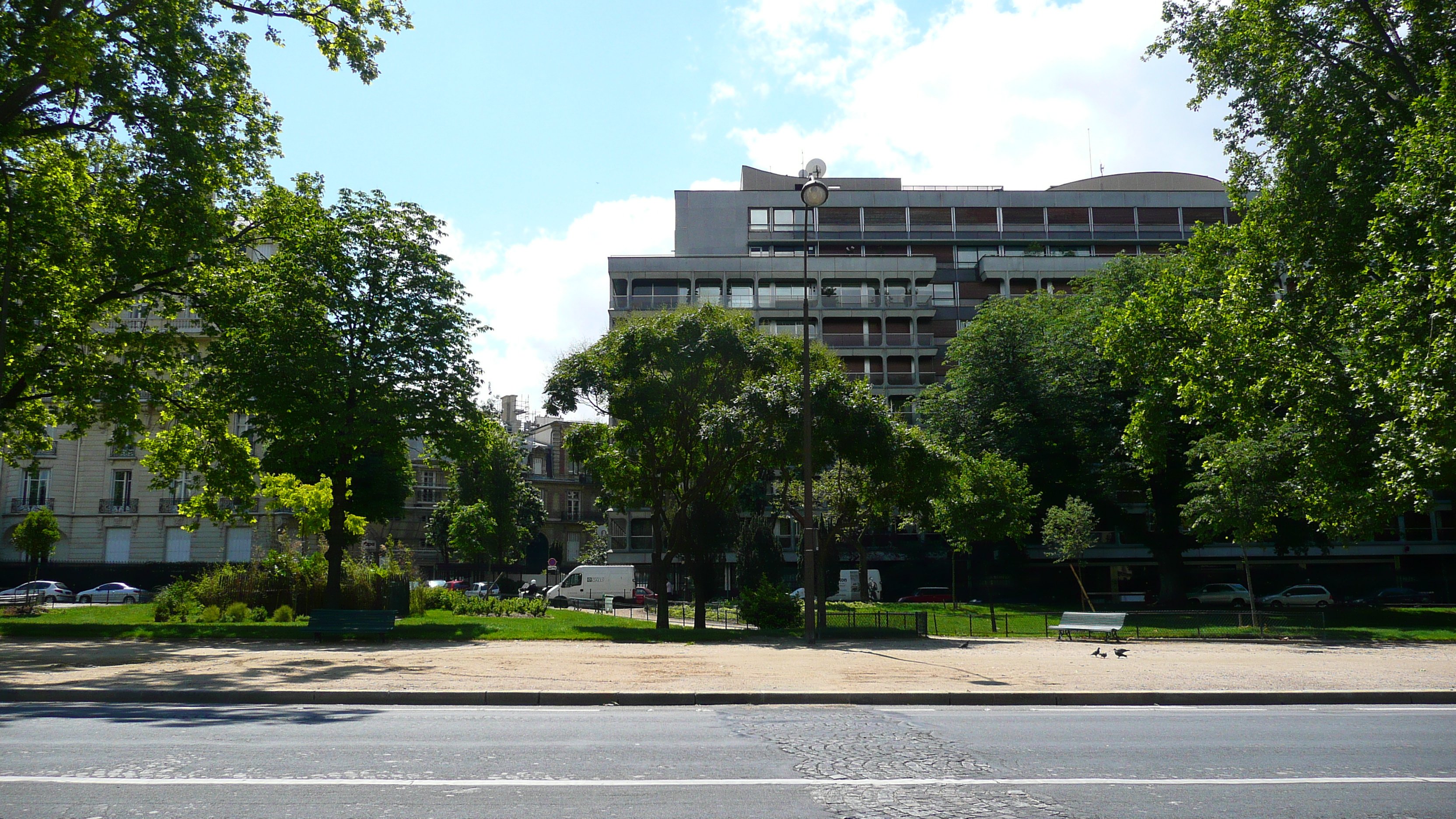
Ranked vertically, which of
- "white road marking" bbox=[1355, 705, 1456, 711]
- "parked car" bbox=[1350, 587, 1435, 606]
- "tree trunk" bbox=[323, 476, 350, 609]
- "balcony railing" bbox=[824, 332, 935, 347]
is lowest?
"parked car" bbox=[1350, 587, 1435, 606]

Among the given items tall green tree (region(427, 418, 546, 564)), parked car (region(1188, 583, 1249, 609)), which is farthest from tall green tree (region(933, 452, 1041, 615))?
tall green tree (region(427, 418, 546, 564))

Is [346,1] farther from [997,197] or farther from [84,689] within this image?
[997,197]

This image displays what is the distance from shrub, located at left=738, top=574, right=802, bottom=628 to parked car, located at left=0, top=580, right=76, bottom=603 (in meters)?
31.8

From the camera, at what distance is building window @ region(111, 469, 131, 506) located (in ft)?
175

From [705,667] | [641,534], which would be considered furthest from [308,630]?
[641,534]

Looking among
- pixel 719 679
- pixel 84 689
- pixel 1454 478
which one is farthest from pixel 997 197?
pixel 84 689

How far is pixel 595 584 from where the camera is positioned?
5078cm

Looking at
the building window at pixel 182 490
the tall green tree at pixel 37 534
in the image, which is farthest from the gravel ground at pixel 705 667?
the building window at pixel 182 490

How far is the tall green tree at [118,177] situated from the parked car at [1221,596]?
47032 mm

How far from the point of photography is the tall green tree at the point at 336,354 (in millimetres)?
23484

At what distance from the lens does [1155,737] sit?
8.83 metres

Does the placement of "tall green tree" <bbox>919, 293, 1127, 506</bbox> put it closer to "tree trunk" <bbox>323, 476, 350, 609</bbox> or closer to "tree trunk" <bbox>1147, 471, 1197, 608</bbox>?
"tree trunk" <bbox>1147, 471, 1197, 608</bbox>

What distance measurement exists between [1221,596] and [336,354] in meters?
46.3

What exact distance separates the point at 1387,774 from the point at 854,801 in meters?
4.50
